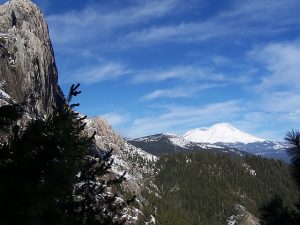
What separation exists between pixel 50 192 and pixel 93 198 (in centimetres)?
821

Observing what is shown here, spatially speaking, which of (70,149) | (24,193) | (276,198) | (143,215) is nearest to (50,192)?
(24,193)

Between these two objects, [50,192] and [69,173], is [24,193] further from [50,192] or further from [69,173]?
[69,173]

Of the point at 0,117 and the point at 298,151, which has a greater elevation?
the point at 0,117

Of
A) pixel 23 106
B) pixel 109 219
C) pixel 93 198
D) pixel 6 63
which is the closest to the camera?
pixel 23 106

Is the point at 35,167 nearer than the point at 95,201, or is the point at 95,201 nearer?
the point at 35,167

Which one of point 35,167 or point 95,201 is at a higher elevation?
point 35,167

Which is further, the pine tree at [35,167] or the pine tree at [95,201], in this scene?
the pine tree at [95,201]

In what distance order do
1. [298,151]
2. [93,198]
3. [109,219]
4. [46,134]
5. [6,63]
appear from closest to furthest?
[46,134], [298,151], [109,219], [93,198], [6,63]

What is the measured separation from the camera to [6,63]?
636ft

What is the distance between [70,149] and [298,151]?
17.7 feet

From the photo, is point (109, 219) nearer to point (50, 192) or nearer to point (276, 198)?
point (276, 198)

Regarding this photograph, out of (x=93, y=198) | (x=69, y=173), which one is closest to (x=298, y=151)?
(x=69, y=173)

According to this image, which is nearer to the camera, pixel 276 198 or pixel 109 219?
pixel 276 198

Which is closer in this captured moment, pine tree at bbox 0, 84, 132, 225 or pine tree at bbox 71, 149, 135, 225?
pine tree at bbox 0, 84, 132, 225
